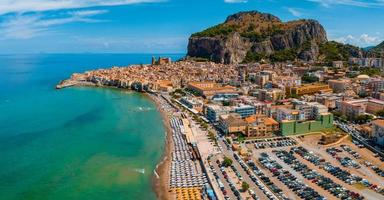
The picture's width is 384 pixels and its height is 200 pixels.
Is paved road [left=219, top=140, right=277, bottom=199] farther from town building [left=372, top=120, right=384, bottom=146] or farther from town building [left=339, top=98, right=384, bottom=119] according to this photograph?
town building [left=339, top=98, right=384, bottom=119]

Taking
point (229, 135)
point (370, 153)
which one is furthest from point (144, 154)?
A: point (370, 153)

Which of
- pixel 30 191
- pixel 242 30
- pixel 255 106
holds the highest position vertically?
pixel 242 30

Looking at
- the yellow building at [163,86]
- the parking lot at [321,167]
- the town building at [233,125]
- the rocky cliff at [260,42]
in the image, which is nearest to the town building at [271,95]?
the town building at [233,125]

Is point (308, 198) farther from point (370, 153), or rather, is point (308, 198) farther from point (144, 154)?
point (144, 154)

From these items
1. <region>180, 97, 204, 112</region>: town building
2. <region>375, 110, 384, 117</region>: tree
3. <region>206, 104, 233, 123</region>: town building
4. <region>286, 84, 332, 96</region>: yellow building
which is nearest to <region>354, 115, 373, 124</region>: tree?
<region>375, 110, 384, 117</region>: tree

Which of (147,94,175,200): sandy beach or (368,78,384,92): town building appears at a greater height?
(368,78,384,92): town building

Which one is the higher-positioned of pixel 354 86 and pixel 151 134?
pixel 354 86
